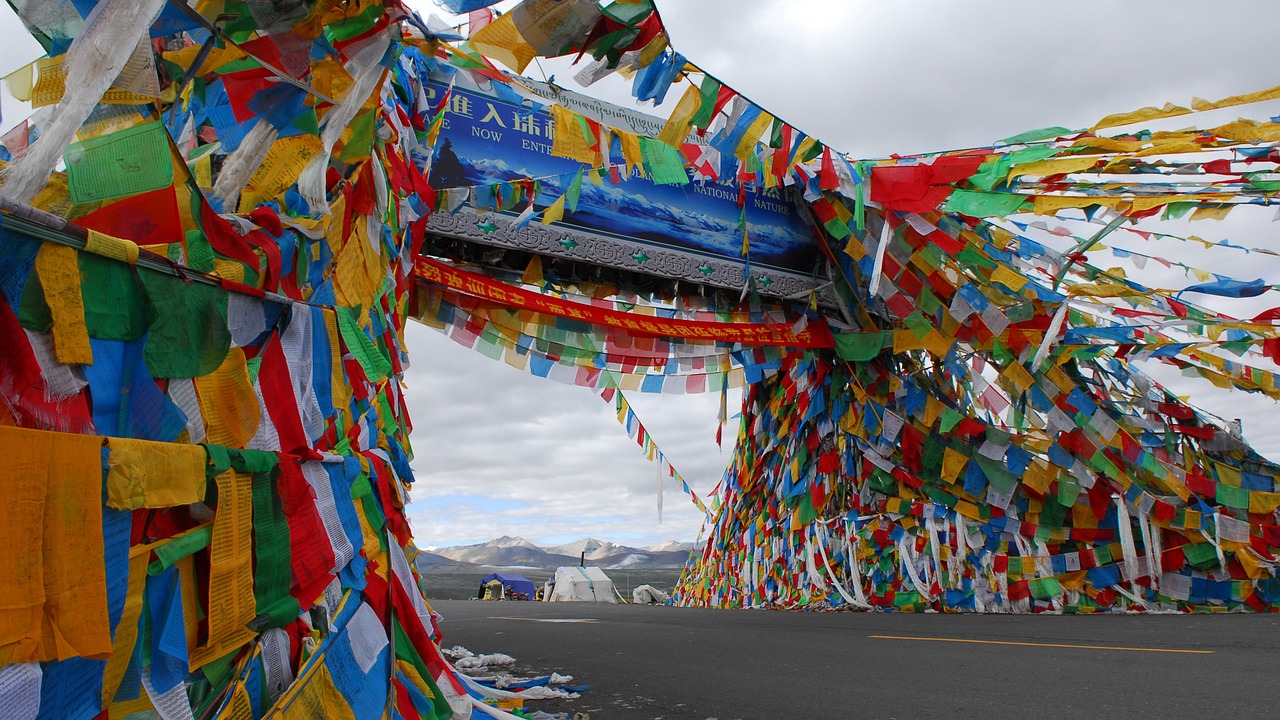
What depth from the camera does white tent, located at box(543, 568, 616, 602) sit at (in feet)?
64.3

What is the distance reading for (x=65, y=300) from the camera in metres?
1.62

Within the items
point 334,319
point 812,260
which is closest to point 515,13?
point 334,319

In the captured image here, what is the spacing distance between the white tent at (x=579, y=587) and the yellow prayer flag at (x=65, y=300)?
18.6 meters

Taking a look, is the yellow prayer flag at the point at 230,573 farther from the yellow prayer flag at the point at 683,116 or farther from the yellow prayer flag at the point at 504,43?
the yellow prayer flag at the point at 683,116

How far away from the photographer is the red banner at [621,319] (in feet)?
28.7

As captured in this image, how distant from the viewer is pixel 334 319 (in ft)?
8.85

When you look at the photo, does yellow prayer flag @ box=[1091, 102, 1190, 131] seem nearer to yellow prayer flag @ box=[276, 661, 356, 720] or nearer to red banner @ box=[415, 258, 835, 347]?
red banner @ box=[415, 258, 835, 347]

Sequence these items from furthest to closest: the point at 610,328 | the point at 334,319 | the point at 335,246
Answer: the point at 610,328 < the point at 335,246 < the point at 334,319

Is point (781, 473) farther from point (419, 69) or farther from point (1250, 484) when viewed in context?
point (419, 69)

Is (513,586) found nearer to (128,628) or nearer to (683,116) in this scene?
(683,116)

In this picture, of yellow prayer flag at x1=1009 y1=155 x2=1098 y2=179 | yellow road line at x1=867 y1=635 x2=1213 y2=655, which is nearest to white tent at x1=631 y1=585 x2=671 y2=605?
yellow road line at x1=867 y1=635 x2=1213 y2=655

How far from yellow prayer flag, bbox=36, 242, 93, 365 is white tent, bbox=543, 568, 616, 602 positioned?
1864 centimetres

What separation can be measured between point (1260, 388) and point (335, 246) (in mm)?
9834

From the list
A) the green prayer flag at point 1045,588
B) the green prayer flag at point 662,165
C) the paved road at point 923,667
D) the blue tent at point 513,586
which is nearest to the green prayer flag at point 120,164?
the paved road at point 923,667
